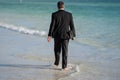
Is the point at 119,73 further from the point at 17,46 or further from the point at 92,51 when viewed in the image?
the point at 17,46

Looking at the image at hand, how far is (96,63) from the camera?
1014cm

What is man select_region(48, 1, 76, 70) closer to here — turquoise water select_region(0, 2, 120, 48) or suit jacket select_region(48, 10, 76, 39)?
suit jacket select_region(48, 10, 76, 39)

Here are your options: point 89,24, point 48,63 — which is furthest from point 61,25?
point 89,24

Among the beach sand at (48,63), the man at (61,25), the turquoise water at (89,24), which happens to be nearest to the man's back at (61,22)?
the man at (61,25)

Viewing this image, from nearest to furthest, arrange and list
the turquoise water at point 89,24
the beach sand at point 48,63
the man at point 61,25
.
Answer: the beach sand at point 48,63 < the man at point 61,25 < the turquoise water at point 89,24

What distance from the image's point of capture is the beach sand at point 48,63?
8.55 meters

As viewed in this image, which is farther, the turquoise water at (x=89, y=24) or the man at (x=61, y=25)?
the turquoise water at (x=89, y=24)

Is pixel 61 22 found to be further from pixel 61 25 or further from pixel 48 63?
pixel 48 63

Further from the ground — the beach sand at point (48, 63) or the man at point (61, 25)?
the man at point (61, 25)

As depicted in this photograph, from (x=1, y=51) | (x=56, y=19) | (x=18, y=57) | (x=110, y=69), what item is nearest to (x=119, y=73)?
(x=110, y=69)

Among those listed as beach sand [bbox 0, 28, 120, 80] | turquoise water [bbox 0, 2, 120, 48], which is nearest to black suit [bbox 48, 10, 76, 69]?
beach sand [bbox 0, 28, 120, 80]

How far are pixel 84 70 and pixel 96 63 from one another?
3.30 ft

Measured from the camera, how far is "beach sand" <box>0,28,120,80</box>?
28.0ft

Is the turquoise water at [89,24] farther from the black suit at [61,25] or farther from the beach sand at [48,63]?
the black suit at [61,25]
